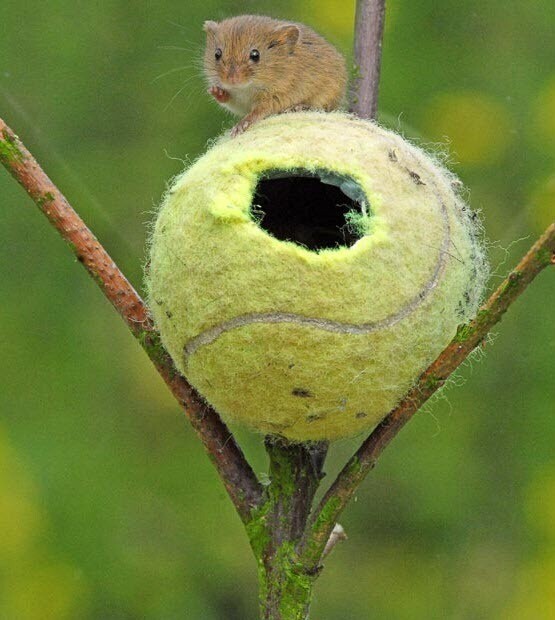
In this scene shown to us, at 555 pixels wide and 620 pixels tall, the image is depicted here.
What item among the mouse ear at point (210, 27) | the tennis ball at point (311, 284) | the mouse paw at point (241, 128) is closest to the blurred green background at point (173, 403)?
the mouse ear at point (210, 27)

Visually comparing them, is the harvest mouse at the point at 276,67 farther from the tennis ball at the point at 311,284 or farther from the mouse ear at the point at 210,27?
the tennis ball at the point at 311,284

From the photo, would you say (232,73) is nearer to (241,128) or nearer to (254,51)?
(254,51)

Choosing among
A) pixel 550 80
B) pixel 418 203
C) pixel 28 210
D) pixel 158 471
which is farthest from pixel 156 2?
pixel 418 203

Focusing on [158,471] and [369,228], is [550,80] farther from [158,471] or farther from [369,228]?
[369,228]

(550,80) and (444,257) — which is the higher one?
(444,257)

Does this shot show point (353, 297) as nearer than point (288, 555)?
Yes

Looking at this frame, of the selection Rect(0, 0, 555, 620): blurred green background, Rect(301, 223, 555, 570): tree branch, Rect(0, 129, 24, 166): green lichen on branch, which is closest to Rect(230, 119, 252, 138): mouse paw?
Rect(0, 129, 24, 166): green lichen on branch

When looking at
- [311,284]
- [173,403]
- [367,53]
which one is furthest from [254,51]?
[173,403]
